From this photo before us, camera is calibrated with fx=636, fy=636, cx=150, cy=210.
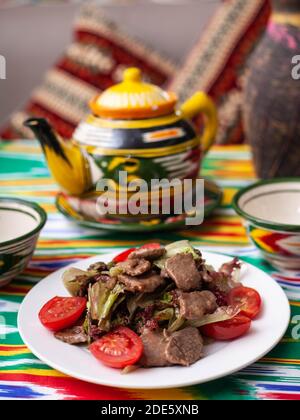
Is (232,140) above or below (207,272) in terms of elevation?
below

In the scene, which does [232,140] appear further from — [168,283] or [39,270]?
[168,283]

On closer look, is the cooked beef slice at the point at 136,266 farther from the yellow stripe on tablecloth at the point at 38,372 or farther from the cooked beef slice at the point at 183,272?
the yellow stripe on tablecloth at the point at 38,372

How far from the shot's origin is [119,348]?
2.64 ft

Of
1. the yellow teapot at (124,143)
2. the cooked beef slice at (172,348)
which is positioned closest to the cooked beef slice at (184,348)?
the cooked beef slice at (172,348)

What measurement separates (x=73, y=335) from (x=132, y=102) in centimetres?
55

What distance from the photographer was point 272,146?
1489 mm

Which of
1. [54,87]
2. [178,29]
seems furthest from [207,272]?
[178,29]

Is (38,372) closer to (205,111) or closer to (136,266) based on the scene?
(136,266)

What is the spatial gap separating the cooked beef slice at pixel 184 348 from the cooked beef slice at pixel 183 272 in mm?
72

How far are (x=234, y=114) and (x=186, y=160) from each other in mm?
942

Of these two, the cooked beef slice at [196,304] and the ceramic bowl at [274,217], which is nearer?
the cooked beef slice at [196,304]

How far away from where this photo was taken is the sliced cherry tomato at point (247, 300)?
897mm

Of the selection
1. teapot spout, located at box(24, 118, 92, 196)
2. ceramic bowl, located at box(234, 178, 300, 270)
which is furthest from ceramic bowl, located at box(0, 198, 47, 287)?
ceramic bowl, located at box(234, 178, 300, 270)

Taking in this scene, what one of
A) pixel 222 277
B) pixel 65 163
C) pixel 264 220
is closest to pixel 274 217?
pixel 264 220
